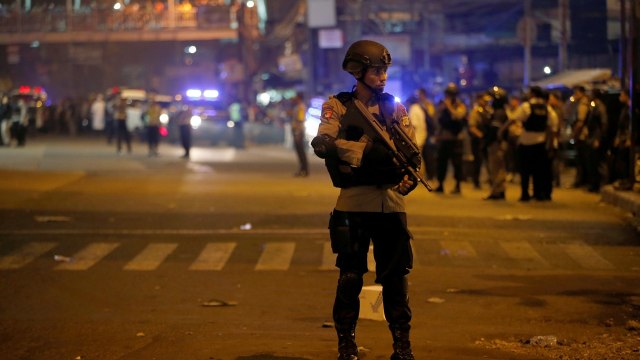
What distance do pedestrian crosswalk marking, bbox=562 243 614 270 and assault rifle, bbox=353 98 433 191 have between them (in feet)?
20.5

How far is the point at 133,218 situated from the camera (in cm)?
1725

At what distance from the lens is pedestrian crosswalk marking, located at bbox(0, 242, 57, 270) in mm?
12424

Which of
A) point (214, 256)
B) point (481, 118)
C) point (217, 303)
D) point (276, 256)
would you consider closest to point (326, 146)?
point (217, 303)

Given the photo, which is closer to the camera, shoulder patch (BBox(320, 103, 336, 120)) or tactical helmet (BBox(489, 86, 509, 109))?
shoulder patch (BBox(320, 103, 336, 120))

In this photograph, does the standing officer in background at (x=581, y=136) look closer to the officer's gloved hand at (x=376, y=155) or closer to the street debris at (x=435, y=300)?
the street debris at (x=435, y=300)

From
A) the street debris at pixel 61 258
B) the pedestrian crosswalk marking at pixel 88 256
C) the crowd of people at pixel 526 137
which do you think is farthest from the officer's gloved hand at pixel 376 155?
the crowd of people at pixel 526 137

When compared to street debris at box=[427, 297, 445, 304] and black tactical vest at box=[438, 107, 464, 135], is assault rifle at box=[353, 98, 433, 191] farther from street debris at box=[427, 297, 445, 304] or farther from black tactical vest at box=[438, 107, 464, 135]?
black tactical vest at box=[438, 107, 464, 135]

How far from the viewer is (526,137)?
746 inches

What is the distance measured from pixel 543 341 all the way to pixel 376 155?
7.49 ft

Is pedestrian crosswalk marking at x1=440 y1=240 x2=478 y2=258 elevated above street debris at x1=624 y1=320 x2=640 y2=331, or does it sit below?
below

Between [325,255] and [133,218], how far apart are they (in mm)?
5040

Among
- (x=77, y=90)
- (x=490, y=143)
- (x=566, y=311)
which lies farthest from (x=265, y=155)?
(x=77, y=90)

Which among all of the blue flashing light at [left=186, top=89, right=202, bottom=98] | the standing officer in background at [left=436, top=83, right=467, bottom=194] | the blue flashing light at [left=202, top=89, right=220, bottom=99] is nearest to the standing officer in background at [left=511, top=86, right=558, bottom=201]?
the standing officer in background at [left=436, top=83, right=467, bottom=194]

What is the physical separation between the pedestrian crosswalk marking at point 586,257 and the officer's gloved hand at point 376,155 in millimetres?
6347
